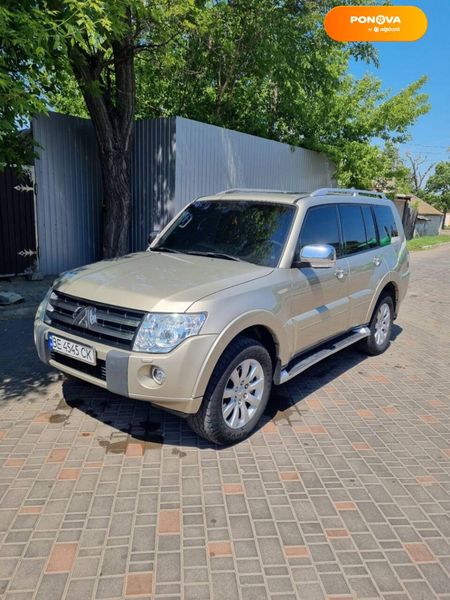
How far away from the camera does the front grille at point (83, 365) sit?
3238mm

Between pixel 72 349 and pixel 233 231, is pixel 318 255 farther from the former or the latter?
pixel 72 349

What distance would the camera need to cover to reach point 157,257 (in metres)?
4.22

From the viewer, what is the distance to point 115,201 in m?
8.78

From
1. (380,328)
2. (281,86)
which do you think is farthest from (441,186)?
(380,328)

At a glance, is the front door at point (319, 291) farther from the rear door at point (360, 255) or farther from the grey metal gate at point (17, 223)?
the grey metal gate at point (17, 223)

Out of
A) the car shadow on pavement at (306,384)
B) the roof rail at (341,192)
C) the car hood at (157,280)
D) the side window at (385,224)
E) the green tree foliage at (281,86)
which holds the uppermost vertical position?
the green tree foliage at (281,86)

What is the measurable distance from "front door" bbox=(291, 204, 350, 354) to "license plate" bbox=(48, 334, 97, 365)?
5.45 ft

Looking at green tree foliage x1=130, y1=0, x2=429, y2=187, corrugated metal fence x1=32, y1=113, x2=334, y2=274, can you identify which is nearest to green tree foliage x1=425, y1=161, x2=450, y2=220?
green tree foliage x1=130, y1=0, x2=429, y2=187

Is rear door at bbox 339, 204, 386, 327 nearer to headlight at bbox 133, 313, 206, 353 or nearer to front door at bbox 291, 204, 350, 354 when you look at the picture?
front door at bbox 291, 204, 350, 354

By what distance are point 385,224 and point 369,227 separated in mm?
560

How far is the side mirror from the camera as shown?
3744 mm

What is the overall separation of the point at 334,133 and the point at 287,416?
44.0ft

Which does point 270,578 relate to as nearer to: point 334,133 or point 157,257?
point 157,257

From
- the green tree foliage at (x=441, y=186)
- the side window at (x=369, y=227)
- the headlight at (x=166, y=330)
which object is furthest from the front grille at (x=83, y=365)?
the green tree foliage at (x=441, y=186)
